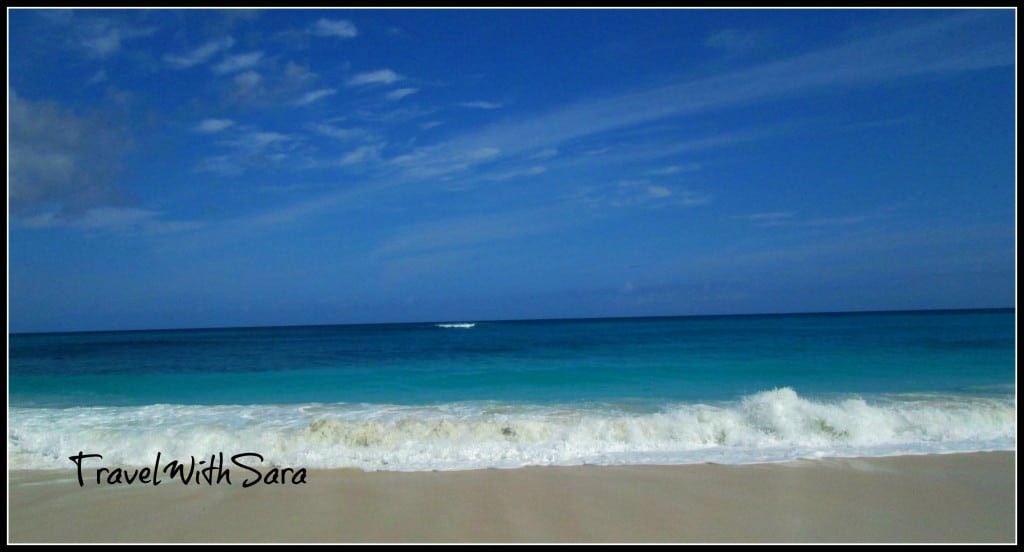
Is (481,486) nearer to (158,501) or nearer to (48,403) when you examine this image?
(158,501)

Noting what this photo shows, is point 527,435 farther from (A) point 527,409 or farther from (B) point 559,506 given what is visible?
(B) point 559,506

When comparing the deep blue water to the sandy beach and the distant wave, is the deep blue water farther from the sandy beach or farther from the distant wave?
the sandy beach

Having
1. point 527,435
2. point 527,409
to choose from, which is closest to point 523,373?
point 527,409

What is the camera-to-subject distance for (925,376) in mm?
14055

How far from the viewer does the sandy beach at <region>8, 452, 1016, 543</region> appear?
4730mm

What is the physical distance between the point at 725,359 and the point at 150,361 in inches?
838

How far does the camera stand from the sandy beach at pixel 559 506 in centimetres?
473

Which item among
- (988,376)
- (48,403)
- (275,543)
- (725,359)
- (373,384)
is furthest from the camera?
(725,359)

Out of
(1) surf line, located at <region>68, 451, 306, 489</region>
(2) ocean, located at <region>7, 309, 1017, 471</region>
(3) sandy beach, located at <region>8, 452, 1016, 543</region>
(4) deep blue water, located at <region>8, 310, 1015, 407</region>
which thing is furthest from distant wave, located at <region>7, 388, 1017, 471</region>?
(4) deep blue water, located at <region>8, 310, 1015, 407</region>

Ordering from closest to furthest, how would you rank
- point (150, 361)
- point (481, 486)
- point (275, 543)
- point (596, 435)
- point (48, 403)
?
point (275, 543), point (481, 486), point (596, 435), point (48, 403), point (150, 361)

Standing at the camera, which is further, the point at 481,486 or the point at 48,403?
the point at 48,403

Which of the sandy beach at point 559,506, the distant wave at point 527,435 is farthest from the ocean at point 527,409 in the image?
the sandy beach at point 559,506

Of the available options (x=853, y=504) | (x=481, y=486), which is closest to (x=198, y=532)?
(x=481, y=486)

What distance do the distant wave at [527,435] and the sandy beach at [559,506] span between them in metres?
0.60
